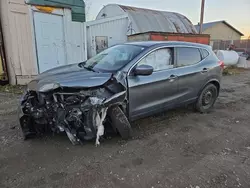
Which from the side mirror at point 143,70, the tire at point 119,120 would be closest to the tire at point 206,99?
the side mirror at point 143,70

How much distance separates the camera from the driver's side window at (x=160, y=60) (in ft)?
11.4

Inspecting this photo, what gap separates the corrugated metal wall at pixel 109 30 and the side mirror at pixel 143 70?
1106 centimetres

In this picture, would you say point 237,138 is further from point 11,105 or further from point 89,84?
point 11,105

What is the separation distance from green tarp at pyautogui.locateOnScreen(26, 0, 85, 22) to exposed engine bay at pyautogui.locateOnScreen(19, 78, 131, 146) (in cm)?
508

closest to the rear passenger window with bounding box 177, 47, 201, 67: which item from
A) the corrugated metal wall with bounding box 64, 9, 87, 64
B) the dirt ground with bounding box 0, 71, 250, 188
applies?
the dirt ground with bounding box 0, 71, 250, 188

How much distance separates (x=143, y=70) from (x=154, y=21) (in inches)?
511

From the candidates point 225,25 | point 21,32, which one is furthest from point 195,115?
point 225,25

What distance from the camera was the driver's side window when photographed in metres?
3.48

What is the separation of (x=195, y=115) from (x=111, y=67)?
7.87 ft

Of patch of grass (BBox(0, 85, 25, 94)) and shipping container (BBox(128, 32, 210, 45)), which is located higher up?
shipping container (BBox(128, 32, 210, 45))

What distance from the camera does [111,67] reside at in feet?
11.1

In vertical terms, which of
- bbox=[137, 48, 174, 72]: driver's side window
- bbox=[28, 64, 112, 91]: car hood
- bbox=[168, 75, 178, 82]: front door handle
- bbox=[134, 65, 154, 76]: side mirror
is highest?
bbox=[137, 48, 174, 72]: driver's side window

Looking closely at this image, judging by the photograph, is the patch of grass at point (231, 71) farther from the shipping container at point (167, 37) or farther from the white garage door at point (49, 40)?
the white garage door at point (49, 40)

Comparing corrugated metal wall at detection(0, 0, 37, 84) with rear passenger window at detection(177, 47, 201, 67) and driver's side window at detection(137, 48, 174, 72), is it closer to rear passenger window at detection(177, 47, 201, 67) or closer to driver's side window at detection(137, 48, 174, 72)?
driver's side window at detection(137, 48, 174, 72)
